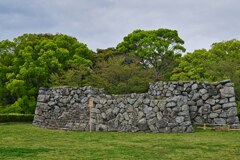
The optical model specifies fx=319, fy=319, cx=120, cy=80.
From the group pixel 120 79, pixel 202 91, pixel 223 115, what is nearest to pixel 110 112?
pixel 202 91

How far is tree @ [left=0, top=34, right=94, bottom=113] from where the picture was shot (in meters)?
24.2

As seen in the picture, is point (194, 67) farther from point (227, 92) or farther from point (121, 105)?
point (121, 105)

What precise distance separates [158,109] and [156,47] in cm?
1818

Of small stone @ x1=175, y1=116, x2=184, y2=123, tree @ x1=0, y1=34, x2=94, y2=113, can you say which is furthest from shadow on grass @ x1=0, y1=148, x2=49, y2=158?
tree @ x1=0, y1=34, x2=94, y2=113

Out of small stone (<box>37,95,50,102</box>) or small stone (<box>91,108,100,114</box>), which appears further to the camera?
small stone (<box>37,95,50,102</box>)

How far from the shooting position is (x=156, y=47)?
3039cm

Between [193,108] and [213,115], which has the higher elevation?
[193,108]

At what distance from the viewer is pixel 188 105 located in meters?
13.6

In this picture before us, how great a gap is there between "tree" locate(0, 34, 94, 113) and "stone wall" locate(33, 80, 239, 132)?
966 cm

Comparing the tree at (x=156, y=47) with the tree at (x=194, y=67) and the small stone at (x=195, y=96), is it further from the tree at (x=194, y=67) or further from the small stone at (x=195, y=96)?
the small stone at (x=195, y=96)

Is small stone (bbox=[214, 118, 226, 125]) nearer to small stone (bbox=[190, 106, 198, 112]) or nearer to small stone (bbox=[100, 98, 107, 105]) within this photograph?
small stone (bbox=[190, 106, 198, 112])

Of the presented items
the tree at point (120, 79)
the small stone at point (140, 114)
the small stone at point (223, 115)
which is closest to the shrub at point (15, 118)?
the tree at point (120, 79)

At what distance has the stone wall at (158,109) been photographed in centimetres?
1264

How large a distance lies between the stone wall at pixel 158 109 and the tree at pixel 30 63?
31.7 ft
